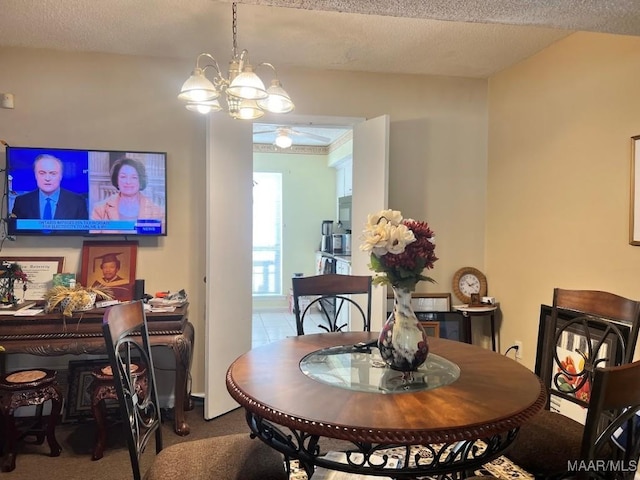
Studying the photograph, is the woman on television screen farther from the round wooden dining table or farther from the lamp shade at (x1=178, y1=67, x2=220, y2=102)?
the round wooden dining table

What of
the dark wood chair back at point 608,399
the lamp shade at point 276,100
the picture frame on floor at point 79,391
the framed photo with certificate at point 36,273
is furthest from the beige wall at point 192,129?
the dark wood chair back at point 608,399

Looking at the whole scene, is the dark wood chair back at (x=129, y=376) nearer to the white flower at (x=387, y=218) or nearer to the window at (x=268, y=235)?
the white flower at (x=387, y=218)

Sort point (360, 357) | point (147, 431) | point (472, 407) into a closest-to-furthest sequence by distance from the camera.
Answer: point (472, 407)
point (147, 431)
point (360, 357)

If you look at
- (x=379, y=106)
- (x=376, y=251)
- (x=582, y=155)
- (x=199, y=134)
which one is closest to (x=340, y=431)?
(x=376, y=251)

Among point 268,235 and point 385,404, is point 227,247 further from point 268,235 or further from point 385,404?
point 268,235

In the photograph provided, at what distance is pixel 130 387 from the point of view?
162 cm

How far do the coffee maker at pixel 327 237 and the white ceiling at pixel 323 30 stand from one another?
3184 mm

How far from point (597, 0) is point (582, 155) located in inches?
46.4

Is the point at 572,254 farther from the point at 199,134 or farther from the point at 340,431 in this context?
the point at 199,134

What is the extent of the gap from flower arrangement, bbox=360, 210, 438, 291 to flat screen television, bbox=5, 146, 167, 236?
84.0 inches

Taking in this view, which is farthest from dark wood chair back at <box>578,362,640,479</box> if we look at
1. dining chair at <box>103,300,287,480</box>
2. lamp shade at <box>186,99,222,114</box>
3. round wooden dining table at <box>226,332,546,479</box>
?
lamp shade at <box>186,99,222,114</box>

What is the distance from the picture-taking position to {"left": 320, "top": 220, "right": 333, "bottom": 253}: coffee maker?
642 cm

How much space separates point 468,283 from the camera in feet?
12.4

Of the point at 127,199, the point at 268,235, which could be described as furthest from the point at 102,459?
the point at 268,235
